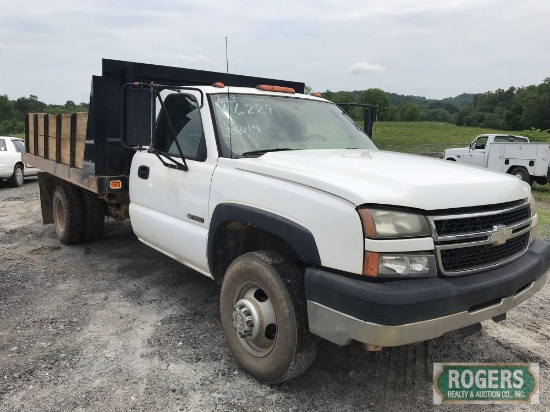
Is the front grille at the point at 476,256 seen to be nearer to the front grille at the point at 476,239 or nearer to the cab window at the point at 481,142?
the front grille at the point at 476,239

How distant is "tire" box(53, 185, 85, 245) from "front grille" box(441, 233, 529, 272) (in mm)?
5202

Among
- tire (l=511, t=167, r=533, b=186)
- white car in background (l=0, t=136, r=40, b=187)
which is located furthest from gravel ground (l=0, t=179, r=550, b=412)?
tire (l=511, t=167, r=533, b=186)

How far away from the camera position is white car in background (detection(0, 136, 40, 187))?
1344 cm

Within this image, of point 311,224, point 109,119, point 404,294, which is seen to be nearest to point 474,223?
point 404,294

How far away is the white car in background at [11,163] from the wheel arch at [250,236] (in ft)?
38.0

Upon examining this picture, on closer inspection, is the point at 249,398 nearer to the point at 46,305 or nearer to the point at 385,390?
the point at 385,390

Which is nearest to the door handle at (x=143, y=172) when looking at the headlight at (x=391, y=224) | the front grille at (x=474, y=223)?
the headlight at (x=391, y=224)

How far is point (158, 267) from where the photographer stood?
5.63m

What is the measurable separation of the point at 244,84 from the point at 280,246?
3303 mm

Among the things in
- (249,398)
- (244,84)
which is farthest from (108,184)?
(249,398)

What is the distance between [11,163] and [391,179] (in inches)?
542

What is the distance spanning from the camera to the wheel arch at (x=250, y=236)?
274 cm

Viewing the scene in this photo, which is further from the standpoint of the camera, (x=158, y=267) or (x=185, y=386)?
(x=158, y=267)

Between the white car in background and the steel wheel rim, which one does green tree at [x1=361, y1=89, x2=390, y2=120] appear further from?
the white car in background
